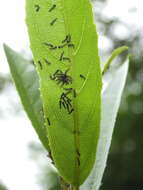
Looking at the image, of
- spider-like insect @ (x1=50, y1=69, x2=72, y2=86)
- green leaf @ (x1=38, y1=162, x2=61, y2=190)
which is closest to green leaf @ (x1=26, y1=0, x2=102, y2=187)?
spider-like insect @ (x1=50, y1=69, x2=72, y2=86)

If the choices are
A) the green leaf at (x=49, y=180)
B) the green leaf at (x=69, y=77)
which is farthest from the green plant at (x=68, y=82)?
the green leaf at (x=49, y=180)

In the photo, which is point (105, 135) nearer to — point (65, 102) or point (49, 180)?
point (65, 102)

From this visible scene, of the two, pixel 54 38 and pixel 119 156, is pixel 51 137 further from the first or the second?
pixel 119 156

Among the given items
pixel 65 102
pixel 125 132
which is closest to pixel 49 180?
pixel 125 132

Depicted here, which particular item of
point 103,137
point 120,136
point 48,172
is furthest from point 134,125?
point 103,137

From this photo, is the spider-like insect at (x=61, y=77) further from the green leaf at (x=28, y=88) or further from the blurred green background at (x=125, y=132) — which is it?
the blurred green background at (x=125, y=132)

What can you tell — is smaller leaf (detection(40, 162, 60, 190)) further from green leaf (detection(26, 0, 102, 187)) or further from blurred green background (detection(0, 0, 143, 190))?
green leaf (detection(26, 0, 102, 187))

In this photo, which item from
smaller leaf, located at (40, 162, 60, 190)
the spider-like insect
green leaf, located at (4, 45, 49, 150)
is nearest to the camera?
the spider-like insect
